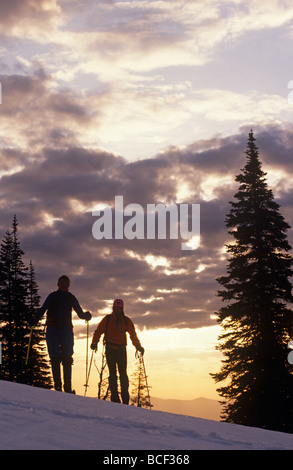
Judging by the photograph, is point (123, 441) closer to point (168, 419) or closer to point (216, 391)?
point (168, 419)

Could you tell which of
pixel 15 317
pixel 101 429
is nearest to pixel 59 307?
pixel 101 429

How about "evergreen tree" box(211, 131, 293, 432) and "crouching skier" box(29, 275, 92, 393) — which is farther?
"evergreen tree" box(211, 131, 293, 432)

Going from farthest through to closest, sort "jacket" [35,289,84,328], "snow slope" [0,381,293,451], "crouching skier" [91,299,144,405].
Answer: "crouching skier" [91,299,144,405], "jacket" [35,289,84,328], "snow slope" [0,381,293,451]

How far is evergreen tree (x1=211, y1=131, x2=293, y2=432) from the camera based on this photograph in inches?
910

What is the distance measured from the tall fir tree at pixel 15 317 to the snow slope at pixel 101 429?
2945 centimetres

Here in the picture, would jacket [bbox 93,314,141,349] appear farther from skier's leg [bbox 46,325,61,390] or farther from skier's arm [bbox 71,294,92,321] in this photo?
skier's leg [bbox 46,325,61,390]

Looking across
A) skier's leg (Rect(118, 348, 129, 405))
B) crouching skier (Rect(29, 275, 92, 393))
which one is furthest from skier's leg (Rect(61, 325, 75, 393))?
skier's leg (Rect(118, 348, 129, 405))

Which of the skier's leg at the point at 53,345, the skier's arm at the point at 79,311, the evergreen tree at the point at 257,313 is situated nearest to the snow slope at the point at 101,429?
the skier's leg at the point at 53,345

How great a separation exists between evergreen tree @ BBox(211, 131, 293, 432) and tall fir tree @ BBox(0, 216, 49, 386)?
1617cm

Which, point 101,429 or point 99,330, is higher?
point 99,330

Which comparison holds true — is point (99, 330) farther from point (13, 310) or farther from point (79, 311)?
point (13, 310)

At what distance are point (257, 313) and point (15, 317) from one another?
19.1 meters

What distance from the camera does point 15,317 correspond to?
3850cm
